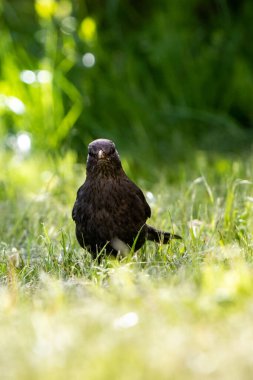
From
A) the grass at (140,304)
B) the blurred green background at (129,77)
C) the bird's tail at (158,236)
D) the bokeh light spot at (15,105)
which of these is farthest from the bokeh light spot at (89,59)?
the bird's tail at (158,236)

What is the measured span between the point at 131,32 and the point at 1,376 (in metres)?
5.96

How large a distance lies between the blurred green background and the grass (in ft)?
6.54

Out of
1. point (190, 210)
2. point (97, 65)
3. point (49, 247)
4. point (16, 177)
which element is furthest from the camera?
point (97, 65)

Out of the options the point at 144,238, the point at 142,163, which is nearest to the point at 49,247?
the point at 144,238

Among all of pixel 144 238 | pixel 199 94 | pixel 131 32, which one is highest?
pixel 131 32

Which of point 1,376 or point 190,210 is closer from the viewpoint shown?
point 1,376

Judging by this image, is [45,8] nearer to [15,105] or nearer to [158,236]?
[15,105]

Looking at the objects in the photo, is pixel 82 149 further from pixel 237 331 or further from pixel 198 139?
pixel 237 331

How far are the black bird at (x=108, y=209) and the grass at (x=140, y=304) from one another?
11cm

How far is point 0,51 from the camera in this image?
7.00 metres

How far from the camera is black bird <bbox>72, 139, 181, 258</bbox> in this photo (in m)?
4.13

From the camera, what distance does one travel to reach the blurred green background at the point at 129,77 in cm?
685

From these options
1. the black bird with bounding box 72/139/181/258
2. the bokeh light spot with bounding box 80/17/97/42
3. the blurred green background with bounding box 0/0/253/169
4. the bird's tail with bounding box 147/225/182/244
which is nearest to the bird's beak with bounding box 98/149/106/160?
the black bird with bounding box 72/139/181/258

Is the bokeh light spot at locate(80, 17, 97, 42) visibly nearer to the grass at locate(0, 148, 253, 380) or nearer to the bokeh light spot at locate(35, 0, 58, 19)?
the bokeh light spot at locate(35, 0, 58, 19)
